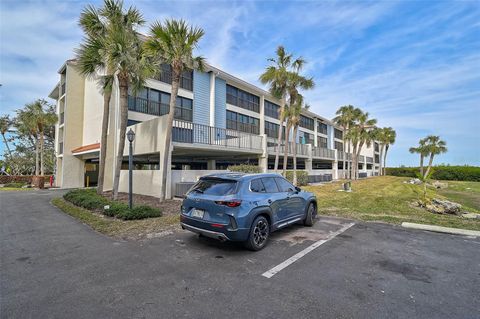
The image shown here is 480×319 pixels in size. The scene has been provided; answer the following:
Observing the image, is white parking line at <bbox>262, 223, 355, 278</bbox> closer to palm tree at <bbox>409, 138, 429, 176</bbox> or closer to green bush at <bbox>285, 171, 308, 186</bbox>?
green bush at <bbox>285, 171, 308, 186</bbox>

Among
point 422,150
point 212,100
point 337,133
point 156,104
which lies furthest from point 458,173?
point 156,104

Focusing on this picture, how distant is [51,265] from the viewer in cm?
429

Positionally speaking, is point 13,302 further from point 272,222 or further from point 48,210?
point 48,210

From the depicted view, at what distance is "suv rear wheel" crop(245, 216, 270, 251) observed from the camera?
15.7 feet

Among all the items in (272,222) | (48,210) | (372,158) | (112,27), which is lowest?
(48,210)

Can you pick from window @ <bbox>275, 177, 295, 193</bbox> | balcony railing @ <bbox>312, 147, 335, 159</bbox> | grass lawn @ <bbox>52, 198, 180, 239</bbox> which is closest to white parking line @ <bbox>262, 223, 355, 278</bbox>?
window @ <bbox>275, 177, 295, 193</bbox>

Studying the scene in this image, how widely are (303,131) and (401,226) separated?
1124 inches

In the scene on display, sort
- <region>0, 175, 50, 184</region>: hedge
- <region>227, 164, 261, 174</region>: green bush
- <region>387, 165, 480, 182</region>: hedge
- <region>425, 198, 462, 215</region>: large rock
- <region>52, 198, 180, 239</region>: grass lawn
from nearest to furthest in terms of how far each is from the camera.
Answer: <region>52, 198, 180, 239</region>: grass lawn < <region>425, 198, 462, 215</region>: large rock < <region>227, 164, 261, 174</region>: green bush < <region>0, 175, 50, 184</region>: hedge < <region>387, 165, 480, 182</region>: hedge

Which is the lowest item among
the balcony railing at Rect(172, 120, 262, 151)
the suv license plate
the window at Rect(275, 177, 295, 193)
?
the suv license plate

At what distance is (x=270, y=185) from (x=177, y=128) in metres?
8.89

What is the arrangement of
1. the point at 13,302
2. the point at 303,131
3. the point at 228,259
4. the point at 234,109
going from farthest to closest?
the point at 303,131, the point at 234,109, the point at 228,259, the point at 13,302

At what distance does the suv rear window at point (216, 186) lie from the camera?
4.88 meters

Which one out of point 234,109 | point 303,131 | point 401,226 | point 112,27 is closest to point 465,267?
point 401,226

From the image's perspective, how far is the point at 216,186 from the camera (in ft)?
16.8
